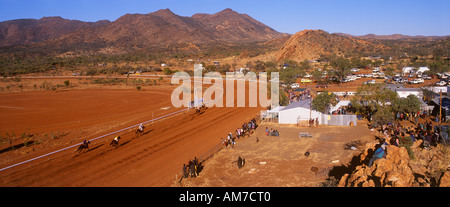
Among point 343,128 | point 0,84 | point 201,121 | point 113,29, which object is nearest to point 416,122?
point 343,128

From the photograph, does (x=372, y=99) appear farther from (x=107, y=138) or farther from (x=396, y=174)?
(x=107, y=138)

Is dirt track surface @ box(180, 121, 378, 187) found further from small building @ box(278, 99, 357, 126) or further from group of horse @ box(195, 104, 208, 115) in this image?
group of horse @ box(195, 104, 208, 115)

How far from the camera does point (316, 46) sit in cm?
10244

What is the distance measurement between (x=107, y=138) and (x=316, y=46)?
95.0 metres

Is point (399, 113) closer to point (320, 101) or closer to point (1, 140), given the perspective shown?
point (320, 101)

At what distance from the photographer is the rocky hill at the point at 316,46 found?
9731cm

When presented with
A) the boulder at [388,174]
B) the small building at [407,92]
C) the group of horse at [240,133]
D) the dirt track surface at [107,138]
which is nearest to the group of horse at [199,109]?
the dirt track surface at [107,138]

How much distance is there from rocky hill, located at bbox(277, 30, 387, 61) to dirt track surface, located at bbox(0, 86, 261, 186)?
68442 mm

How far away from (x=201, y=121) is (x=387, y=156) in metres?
19.4

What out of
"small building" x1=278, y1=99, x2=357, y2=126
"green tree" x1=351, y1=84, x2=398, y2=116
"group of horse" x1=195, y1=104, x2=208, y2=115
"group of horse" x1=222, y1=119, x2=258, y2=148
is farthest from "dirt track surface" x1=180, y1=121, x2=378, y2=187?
"group of horse" x1=195, y1=104, x2=208, y2=115

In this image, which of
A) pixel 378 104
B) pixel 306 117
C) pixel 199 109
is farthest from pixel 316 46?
pixel 306 117

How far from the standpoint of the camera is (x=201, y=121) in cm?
2812

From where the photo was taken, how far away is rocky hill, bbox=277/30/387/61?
97312 mm

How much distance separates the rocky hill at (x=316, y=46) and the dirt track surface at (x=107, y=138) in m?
68.4
